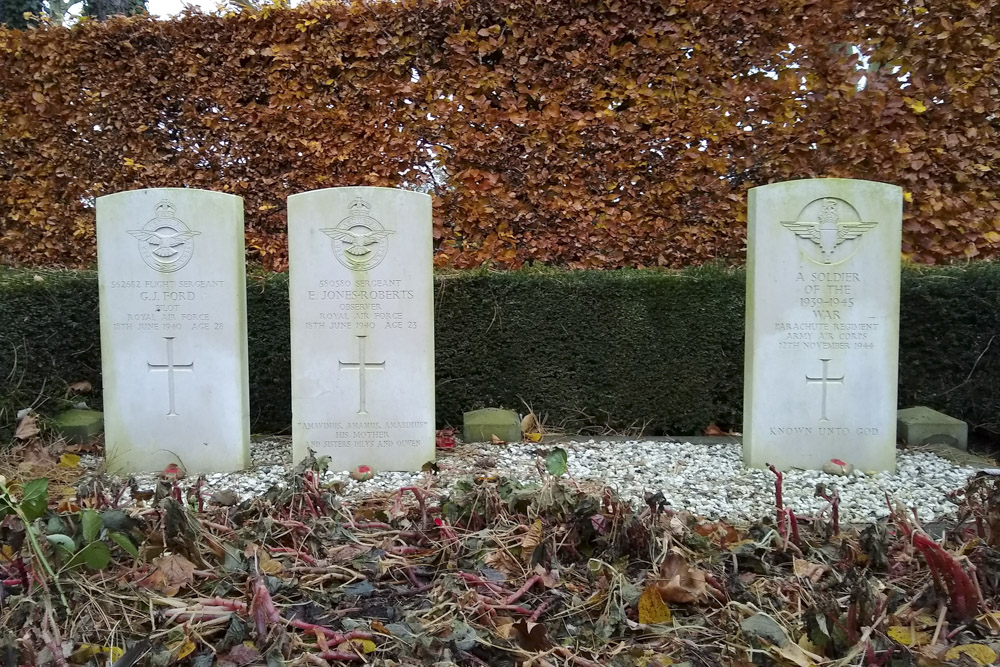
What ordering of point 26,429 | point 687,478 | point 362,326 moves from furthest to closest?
point 26,429
point 362,326
point 687,478

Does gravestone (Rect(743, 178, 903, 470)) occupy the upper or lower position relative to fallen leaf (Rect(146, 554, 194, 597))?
upper

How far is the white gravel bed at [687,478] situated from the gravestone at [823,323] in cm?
24

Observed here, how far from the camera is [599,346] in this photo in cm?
527

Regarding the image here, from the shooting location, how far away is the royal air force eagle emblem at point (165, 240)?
165 inches

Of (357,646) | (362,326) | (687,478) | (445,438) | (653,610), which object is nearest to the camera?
(357,646)

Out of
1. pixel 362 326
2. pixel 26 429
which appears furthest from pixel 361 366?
pixel 26 429

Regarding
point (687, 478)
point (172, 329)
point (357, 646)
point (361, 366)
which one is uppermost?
point (172, 329)

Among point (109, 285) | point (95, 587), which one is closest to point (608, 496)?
point (95, 587)

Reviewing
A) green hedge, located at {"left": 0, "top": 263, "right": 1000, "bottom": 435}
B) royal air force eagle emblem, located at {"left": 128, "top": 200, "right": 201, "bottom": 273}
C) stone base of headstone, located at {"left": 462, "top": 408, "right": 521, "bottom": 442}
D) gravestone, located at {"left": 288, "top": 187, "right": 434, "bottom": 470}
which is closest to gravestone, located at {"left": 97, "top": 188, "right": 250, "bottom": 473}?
royal air force eagle emblem, located at {"left": 128, "top": 200, "right": 201, "bottom": 273}

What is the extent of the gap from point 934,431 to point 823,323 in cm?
154

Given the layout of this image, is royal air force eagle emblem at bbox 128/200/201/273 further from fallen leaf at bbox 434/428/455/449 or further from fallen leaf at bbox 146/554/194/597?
fallen leaf at bbox 146/554/194/597

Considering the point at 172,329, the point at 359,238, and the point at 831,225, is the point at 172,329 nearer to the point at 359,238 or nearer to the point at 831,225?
the point at 359,238

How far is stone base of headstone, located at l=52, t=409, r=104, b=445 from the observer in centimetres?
479

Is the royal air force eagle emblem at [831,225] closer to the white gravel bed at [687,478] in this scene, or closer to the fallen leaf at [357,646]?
the white gravel bed at [687,478]
